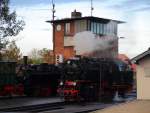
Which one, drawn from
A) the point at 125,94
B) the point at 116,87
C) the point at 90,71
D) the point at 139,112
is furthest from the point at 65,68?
the point at 139,112

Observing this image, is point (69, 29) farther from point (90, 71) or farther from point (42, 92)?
point (90, 71)

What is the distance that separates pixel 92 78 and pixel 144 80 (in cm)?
373

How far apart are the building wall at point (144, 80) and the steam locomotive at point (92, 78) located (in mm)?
3178

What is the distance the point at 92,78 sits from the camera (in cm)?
3145

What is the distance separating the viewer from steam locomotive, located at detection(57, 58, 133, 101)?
30234 mm

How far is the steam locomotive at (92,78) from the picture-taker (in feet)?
99.2

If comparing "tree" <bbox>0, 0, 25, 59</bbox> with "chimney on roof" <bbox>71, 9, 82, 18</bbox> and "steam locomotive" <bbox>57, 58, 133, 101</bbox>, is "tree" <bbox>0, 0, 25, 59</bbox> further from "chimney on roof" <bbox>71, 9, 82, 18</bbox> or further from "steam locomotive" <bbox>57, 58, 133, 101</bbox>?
"chimney on roof" <bbox>71, 9, 82, 18</bbox>

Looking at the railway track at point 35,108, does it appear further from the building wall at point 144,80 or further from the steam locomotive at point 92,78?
the building wall at point 144,80

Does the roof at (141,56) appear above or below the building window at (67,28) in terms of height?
below

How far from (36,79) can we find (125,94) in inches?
258

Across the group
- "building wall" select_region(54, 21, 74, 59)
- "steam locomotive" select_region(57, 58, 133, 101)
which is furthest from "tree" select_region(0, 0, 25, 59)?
"building wall" select_region(54, 21, 74, 59)

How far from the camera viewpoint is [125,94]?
35750 millimetres

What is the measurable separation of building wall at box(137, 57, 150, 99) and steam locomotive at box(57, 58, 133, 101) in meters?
3.18

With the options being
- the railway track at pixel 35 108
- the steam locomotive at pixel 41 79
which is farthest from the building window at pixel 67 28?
the railway track at pixel 35 108
